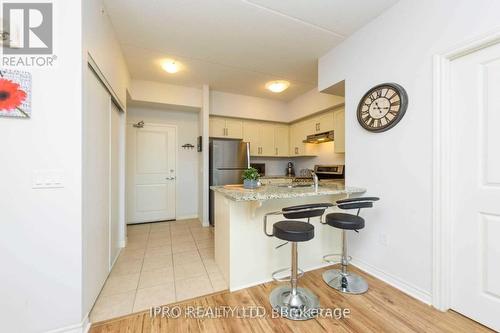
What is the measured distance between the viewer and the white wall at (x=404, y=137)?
1640 millimetres

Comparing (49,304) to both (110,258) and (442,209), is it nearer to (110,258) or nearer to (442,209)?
(110,258)

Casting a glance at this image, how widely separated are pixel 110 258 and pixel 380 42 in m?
3.87

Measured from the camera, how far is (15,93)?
1.26 metres

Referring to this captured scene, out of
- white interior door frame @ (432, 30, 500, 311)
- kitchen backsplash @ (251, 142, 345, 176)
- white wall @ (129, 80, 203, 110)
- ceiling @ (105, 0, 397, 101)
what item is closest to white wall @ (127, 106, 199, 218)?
white wall @ (129, 80, 203, 110)

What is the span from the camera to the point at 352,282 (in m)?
2.02

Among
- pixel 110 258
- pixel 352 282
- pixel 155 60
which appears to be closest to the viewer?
pixel 352 282

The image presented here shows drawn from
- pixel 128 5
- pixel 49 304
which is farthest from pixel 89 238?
pixel 128 5

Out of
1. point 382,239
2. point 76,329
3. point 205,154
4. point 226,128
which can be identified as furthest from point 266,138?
point 76,329

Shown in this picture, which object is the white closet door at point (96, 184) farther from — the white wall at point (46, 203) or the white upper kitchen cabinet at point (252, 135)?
the white upper kitchen cabinet at point (252, 135)

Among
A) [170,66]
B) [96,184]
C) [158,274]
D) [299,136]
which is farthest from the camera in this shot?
[299,136]

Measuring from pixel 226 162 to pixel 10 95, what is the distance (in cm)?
306

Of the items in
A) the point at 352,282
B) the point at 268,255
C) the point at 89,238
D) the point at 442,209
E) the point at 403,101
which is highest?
the point at 403,101

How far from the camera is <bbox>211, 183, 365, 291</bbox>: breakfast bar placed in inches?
76.9

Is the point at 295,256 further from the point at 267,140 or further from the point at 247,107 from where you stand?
the point at 247,107
